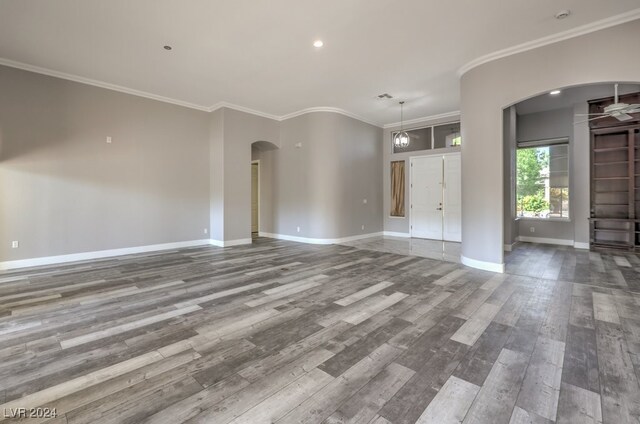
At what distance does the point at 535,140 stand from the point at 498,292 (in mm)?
5969

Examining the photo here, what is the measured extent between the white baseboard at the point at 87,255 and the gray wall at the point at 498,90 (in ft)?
20.3

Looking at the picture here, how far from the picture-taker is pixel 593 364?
2.07m

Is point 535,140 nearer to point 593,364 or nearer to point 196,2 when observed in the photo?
point 593,364

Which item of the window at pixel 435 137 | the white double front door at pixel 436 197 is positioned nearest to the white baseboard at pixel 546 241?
the white double front door at pixel 436 197

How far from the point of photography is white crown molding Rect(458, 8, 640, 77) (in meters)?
3.50

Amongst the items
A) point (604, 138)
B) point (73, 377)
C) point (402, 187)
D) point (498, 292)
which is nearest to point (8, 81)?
point (73, 377)

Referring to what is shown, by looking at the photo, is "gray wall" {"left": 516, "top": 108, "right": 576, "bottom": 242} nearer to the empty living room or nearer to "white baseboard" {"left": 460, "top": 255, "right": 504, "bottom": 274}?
the empty living room

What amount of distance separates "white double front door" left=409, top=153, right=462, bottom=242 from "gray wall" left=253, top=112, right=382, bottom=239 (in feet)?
3.65

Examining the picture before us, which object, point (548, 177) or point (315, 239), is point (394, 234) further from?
point (548, 177)

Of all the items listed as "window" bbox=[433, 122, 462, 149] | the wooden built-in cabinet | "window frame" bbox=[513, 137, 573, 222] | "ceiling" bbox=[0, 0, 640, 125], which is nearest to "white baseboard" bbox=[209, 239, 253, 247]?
"ceiling" bbox=[0, 0, 640, 125]

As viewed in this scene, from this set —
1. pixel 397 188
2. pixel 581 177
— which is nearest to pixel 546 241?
pixel 581 177

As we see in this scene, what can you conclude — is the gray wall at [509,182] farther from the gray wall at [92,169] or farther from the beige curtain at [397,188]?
the gray wall at [92,169]

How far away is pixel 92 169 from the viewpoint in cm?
554

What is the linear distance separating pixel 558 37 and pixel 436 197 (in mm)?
4547
